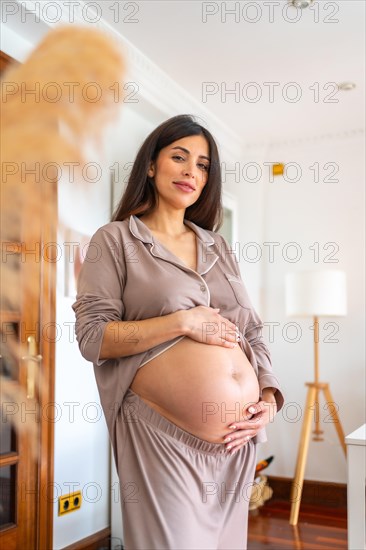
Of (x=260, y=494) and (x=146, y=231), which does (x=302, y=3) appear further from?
(x=260, y=494)

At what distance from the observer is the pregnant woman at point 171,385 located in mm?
1319

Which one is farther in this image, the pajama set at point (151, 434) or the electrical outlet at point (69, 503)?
the electrical outlet at point (69, 503)

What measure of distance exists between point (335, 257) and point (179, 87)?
1.70 meters

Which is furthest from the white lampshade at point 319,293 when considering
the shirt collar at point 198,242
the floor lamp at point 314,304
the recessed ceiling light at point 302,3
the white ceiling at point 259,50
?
the shirt collar at point 198,242

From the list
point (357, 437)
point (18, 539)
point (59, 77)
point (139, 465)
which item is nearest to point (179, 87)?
point (357, 437)

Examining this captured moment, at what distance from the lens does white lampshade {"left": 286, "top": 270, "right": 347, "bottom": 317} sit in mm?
3939

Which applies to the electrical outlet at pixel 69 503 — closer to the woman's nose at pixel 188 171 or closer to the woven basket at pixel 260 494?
the woven basket at pixel 260 494

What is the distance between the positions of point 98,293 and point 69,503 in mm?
1847

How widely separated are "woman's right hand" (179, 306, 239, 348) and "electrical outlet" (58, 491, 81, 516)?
69.1 inches

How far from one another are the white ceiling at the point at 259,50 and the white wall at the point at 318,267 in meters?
0.48

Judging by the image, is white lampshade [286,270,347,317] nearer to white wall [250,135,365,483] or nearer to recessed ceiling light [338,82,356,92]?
white wall [250,135,365,483]

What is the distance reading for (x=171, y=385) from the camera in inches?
53.3

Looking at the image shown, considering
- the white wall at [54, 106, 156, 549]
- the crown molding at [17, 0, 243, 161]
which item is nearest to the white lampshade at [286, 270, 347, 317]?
the crown molding at [17, 0, 243, 161]

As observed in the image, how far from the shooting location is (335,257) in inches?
176
